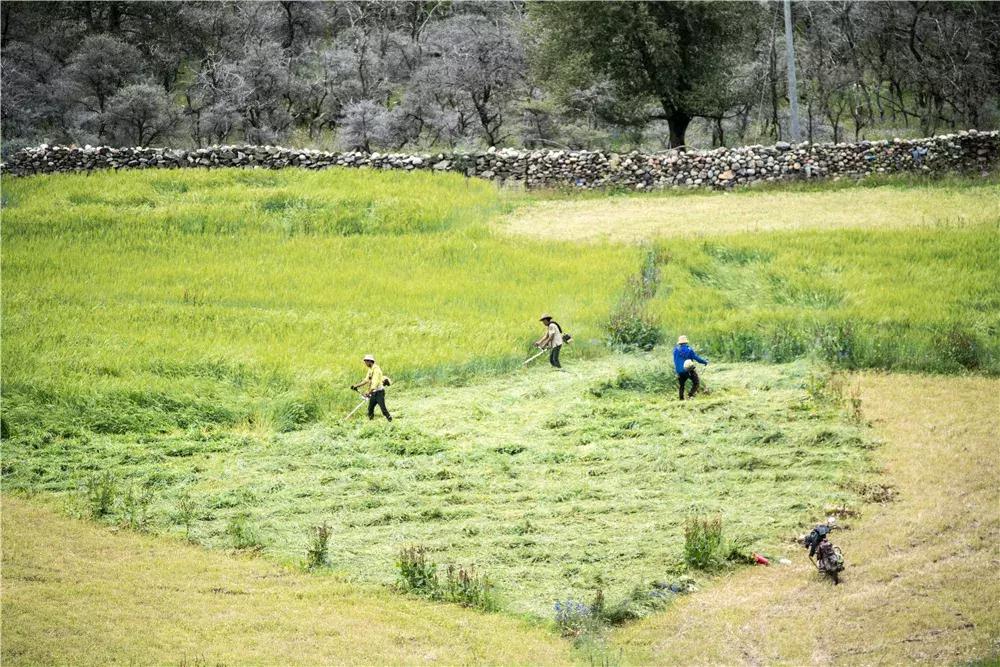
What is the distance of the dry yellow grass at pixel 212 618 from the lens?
35.6ft

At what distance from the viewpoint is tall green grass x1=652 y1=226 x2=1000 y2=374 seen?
21.7 m

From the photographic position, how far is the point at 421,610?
12.0m

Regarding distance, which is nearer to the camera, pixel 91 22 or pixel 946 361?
pixel 946 361

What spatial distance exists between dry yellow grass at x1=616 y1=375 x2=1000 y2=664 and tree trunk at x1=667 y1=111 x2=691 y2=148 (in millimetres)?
29730

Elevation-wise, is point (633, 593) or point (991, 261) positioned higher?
point (991, 261)

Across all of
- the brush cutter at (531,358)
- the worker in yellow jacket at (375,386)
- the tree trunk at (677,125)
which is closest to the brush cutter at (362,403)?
the worker in yellow jacket at (375,386)

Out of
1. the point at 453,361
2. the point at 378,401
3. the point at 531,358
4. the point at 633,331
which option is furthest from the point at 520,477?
the point at 633,331

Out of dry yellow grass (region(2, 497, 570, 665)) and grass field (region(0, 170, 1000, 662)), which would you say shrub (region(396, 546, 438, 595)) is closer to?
dry yellow grass (region(2, 497, 570, 665))

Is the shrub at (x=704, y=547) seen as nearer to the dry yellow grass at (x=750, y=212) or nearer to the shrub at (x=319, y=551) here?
the shrub at (x=319, y=551)

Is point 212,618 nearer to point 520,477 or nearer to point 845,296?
point 520,477

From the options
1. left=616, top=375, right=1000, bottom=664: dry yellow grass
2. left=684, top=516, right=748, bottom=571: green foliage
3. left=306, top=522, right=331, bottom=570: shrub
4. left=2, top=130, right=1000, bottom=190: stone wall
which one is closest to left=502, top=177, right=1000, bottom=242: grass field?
left=2, top=130, right=1000, bottom=190: stone wall

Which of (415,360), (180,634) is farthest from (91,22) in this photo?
(180,634)

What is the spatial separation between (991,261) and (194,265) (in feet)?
60.3

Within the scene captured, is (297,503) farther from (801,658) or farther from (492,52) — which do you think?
(492,52)
